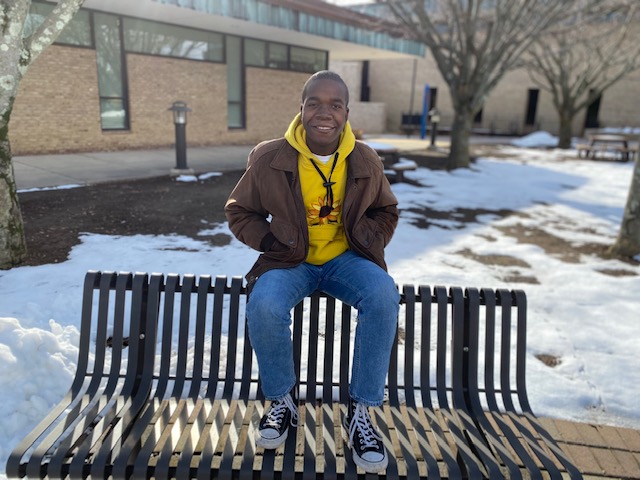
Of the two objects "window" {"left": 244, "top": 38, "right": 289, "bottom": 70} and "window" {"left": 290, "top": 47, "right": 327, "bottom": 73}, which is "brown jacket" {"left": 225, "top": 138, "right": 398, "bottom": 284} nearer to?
"window" {"left": 244, "top": 38, "right": 289, "bottom": 70}

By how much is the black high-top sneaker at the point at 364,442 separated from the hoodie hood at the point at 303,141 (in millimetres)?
1269

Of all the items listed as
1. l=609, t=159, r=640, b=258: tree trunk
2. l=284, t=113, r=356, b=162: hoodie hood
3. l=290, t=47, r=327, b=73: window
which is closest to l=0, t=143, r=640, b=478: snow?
l=609, t=159, r=640, b=258: tree trunk

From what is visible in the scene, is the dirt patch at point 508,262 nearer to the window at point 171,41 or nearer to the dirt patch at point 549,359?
the dirt patch at point 549,359

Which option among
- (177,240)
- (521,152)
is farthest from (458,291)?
(521,152)

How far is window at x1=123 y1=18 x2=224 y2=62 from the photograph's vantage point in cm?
1407

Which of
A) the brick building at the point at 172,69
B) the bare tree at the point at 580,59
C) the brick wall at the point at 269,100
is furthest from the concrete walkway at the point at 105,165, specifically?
the bare tree at the point at 580,59

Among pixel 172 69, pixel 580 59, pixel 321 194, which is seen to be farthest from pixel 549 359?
pixel 580 59

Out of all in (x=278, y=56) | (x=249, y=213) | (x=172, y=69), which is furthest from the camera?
(x=278, y=56)

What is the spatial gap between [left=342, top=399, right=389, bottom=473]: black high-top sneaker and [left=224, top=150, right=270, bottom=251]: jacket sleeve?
950 mm

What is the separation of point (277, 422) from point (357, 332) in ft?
1.81

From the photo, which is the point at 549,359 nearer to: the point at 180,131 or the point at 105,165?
the point at 180,131

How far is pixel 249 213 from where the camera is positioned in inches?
107

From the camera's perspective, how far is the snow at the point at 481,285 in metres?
3.16

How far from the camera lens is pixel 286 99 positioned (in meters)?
19.7
